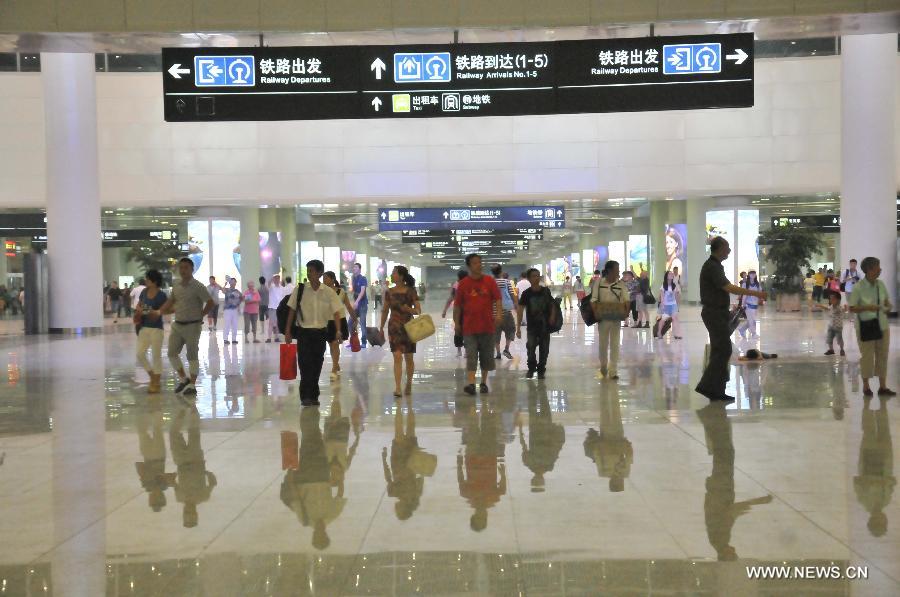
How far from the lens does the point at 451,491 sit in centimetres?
663

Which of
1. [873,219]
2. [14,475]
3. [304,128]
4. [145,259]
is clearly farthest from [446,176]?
[14,475]

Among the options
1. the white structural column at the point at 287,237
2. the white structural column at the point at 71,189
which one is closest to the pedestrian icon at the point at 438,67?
the white structural column at the point at 71,189

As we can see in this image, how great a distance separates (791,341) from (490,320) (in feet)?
35.7

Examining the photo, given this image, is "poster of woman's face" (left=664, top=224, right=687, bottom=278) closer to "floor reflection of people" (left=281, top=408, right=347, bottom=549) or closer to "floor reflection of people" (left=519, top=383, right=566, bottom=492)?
"floor reflection of people" (left=519, top=383, right=566, bottom=492)

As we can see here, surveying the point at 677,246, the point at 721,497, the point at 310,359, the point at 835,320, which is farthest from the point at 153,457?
the point at 677,246

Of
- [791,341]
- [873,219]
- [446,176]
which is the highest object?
[446,176]

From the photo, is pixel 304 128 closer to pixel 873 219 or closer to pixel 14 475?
pixel 873 219

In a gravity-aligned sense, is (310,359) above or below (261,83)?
below

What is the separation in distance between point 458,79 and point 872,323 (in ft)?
21.8

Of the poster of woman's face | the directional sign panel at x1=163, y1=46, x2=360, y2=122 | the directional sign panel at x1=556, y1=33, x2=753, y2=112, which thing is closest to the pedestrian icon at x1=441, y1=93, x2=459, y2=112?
the directional sign panel at x1=163, y1=46, x2=360, y2=122

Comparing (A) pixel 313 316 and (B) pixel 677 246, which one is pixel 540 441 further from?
(B) pixel 677 246

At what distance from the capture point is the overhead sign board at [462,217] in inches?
1496

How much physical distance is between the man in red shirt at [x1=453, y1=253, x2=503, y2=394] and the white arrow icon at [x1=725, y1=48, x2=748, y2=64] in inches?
199

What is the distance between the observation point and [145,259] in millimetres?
48344
